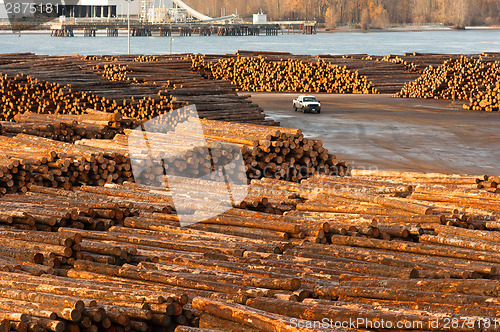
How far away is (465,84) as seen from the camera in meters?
49.5

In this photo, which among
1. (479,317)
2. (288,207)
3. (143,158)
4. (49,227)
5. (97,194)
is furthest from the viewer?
(143,158)

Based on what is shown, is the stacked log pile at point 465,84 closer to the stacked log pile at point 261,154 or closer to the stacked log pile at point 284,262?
the stacked log pile at point 261,154

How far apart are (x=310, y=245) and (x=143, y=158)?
25.3ft

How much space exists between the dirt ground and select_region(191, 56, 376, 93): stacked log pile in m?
7.59

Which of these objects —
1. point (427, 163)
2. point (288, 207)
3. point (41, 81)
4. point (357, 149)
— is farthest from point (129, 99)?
point (288, 207)

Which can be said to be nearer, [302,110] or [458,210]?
[458,210]

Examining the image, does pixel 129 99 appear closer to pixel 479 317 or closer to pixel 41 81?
pixel 41 81

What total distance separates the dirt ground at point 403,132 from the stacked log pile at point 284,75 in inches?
299

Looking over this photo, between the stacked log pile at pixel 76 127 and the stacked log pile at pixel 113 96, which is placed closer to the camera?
the stacked log pile at pixel 76 127

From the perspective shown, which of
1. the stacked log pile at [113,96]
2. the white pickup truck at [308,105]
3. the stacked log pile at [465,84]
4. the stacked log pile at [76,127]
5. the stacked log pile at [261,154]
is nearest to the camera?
the stacked log pile at [261,154]

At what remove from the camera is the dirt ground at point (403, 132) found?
2627 centimetres

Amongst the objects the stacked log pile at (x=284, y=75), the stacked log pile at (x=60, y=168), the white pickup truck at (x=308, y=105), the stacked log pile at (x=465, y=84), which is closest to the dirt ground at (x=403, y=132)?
the white pickup truck at (x=308, y=105)

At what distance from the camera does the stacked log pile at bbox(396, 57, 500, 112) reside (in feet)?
144

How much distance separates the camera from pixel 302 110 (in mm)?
42250
